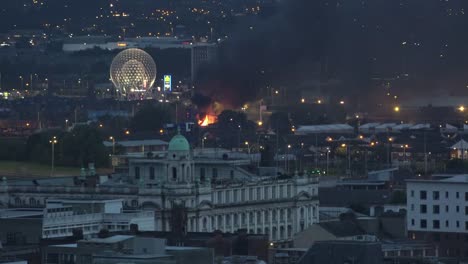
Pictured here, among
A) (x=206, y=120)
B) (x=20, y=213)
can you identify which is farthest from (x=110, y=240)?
(x=206, y=120)

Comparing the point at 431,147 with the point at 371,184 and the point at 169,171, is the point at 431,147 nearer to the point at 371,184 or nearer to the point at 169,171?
the point at 371,184

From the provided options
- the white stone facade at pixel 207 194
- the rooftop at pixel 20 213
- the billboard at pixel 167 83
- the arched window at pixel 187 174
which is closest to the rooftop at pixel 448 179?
the white stone facade at pixel 207 194

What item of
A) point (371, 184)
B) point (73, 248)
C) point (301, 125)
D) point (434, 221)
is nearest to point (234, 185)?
point (434, 221)

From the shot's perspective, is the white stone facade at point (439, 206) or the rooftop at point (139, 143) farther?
the rooftop at point (139, 143)

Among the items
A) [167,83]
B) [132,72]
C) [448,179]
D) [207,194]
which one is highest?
[132,72]

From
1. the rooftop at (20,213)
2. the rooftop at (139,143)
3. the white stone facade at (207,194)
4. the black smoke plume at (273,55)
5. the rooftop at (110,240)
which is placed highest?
the black smoke plume at (273,55)

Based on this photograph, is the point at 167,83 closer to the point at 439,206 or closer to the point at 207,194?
the point at 207,194

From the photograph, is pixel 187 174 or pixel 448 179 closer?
pixel 448 179

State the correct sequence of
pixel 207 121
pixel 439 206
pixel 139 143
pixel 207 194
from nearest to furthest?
pixel 439 206 → pixel 207 194 → pixel 139 143 → pixel 207 121

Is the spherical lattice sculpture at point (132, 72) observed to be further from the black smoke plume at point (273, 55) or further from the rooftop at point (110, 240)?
the rooftop at point (110, 240)
